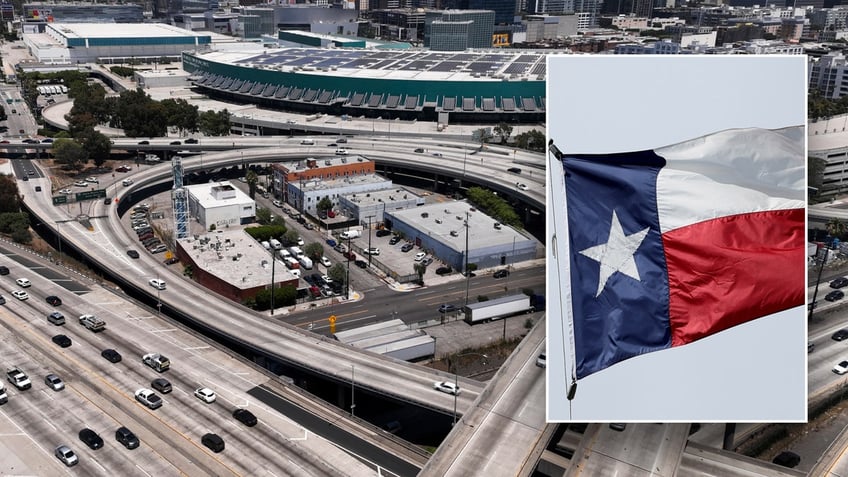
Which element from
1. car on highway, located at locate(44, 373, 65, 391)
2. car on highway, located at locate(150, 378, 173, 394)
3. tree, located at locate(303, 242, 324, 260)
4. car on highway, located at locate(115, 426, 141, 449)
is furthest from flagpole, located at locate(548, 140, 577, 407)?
tree, located at locate(303, 242, 324, 260)

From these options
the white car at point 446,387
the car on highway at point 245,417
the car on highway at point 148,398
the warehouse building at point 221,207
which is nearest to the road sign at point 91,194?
the warehouse building at point 221,207

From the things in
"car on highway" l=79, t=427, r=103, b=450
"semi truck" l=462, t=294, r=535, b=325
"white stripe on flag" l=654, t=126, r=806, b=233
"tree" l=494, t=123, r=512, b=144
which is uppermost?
"white stripe on flag" l=654, t=126, r=806, b=233

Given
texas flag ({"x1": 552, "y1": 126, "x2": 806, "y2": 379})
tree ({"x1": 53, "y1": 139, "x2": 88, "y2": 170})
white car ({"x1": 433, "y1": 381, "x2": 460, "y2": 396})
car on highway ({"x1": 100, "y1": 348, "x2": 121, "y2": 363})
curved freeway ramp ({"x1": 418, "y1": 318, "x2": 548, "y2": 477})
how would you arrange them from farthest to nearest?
tree ({"x1": 53, "y1": 139, "x2": 88, "y2": 170}), car on highway ({"x1": 100, "y1": 348, "x2": 121, "y2": 363}), white car ({"x1": 433, "y1": 381, "x2": 460, "y2": 396}), curved freeway ramp ({"x1": 418, "y1": 318, "x2": 548, "y2": 477}), texas flag ({"x1": 552, "y1": 126, "x2": 806, "y2": 379})

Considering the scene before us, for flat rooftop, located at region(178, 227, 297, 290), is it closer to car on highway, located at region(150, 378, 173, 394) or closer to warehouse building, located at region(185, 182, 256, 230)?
warehouse building, located at region(185, 182, 256, 230)

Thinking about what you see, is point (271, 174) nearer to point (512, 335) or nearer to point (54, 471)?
point (512, 335)

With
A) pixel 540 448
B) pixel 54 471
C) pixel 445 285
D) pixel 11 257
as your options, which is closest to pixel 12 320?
pixel 11 257

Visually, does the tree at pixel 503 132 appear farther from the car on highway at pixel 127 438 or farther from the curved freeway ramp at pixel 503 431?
the car on highway at pixel 127 438
